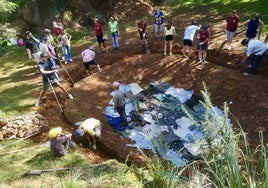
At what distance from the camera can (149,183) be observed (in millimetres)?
6980

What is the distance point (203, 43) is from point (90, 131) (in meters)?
6.26

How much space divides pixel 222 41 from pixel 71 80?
274 inches

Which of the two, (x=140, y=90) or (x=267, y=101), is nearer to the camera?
(x=267, y=101)

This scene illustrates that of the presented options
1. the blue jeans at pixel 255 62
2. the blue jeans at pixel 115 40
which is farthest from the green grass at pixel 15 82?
the blue jeans at pixel 255 62

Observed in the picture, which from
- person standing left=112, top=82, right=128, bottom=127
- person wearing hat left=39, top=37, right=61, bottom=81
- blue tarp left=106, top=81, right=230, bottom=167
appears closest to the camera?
blue tarp left=106, top=81, right=230, bottom=167

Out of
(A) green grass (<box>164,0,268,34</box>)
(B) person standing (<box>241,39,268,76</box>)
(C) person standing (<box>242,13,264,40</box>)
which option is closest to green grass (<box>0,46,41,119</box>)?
(B) person standing (<box>241,39,268,76</box>)

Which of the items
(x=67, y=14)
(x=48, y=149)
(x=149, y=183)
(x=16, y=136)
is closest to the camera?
(x=149, y=183)

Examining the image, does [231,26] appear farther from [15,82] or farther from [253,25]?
[15,82]

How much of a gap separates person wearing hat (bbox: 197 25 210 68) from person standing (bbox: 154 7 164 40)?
3.39 m

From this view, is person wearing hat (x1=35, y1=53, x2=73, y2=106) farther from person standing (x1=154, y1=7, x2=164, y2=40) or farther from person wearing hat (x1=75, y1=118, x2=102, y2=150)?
person standing (x1=154, y1=7, x2=164, y2=40)

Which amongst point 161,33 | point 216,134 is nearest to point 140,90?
point 161,33

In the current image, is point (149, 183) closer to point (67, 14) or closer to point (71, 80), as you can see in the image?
point (71, 80)

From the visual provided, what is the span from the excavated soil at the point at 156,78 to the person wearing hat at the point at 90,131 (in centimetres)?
27

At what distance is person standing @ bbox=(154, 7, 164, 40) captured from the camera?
16.5 meters
